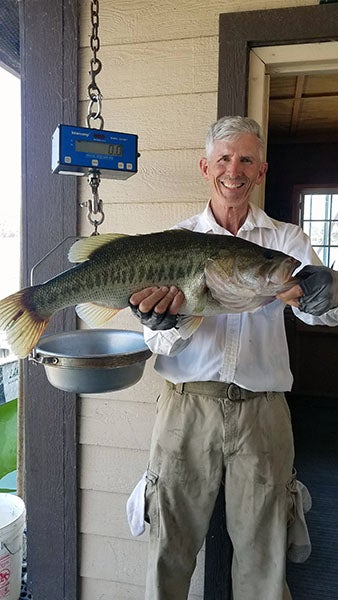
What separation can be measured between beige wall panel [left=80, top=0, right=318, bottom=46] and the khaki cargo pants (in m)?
1.36

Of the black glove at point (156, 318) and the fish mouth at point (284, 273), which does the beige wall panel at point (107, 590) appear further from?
the fish mouth at point (284, 273)

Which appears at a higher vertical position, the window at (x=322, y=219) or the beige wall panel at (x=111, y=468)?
the window at (x=322, y=219)

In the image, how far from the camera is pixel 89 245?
1.29 metres

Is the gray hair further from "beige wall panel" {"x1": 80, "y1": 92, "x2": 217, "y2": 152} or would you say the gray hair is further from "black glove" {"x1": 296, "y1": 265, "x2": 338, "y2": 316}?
"black glove" {"x1": 296, "y1": 265, "x2": 338, "y2": 316}

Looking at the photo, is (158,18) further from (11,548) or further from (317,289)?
(11,548)

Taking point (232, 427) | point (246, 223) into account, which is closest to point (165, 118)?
point (246, 223)

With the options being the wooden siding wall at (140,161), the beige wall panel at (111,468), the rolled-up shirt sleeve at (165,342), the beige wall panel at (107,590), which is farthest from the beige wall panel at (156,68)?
the beige wall panel at (107,590)

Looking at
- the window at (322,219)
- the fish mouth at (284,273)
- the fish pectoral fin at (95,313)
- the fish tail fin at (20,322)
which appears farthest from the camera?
the window at (322,219)

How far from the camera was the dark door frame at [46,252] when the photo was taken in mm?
1952

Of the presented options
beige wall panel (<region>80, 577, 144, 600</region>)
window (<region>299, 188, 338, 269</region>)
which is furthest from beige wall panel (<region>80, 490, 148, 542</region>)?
window (<region>299, 188, 338, 269</region>)

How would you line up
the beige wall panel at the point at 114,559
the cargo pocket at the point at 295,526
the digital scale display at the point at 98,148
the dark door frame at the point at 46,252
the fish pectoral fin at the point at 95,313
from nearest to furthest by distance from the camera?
the fish pectoral fin at the point at 95,313
the digital scale display at the point at 98,148
the cargo pocket at the point at 295,526
the dark door frame at the point at 46,252
the beige wall panel at the point at 114,559

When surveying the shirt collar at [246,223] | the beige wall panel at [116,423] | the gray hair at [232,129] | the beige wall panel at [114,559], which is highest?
the gray hair at [232,129]

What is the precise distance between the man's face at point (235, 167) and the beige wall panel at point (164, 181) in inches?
12.6

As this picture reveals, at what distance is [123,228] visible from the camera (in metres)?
1.98
